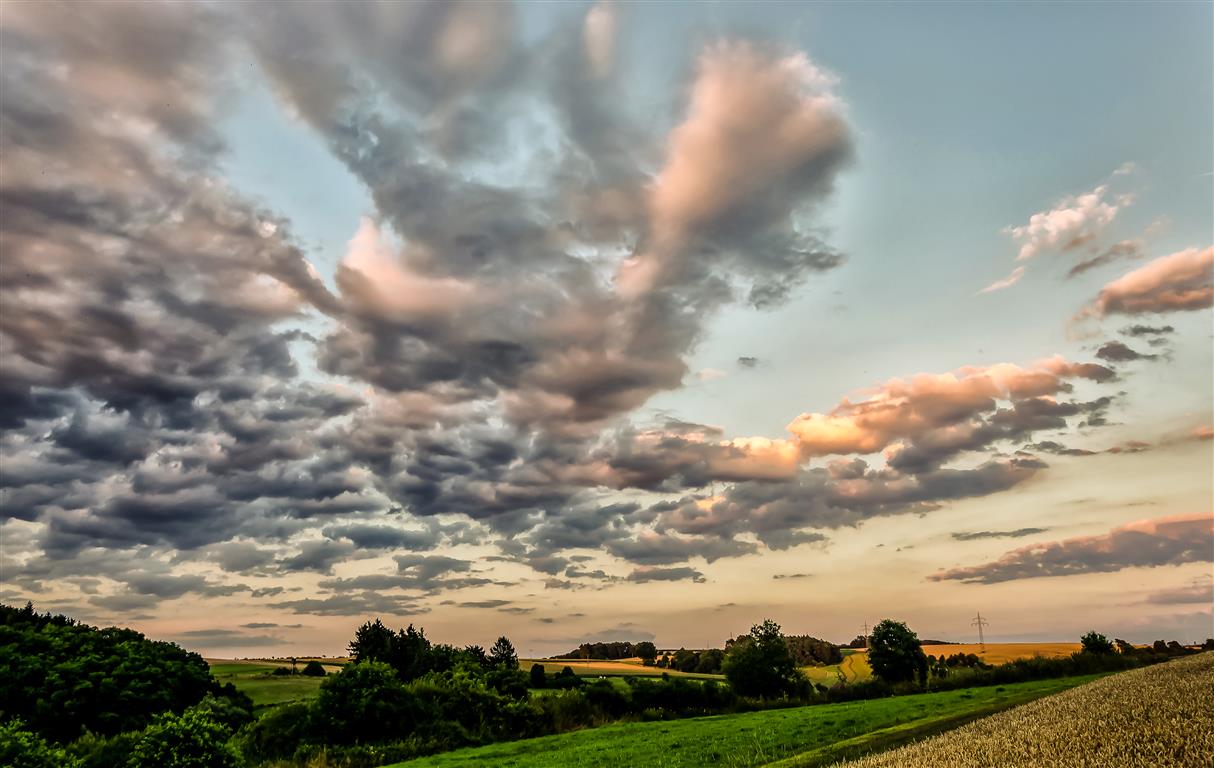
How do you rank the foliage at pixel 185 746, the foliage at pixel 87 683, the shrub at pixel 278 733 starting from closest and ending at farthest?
the foliage at pixel 185 746, the shrub at pixel 278 733, the foliage at pixel 87 683

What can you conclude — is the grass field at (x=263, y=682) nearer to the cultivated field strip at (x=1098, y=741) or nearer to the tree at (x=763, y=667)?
the tree at (x=763, y=667)

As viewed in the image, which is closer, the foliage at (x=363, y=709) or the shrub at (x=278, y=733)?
the shrub at (x=278, y=733)

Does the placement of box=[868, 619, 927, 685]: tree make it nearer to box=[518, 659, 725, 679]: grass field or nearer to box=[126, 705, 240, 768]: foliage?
box=[518, 659, 725, 679]: grass field

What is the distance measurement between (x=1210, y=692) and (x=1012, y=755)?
32.2 ft

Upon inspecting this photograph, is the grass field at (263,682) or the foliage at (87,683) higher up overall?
the foliage at (87,683)

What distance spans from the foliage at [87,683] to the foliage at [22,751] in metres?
58.2

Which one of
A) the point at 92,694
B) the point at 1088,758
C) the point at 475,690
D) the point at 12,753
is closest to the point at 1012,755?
the point at 1088,758

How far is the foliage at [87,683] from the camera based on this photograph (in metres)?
78.4

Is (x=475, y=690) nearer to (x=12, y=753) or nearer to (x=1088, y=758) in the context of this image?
(x=12, y=753)

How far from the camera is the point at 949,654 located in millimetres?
155750

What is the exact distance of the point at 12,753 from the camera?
26.5m

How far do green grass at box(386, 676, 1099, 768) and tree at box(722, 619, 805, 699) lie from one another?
42.0m

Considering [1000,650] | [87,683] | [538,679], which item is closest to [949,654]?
[1000,650]

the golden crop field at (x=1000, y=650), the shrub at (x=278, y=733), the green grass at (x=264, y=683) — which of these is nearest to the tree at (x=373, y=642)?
the green grass at (x=264, y=683)
